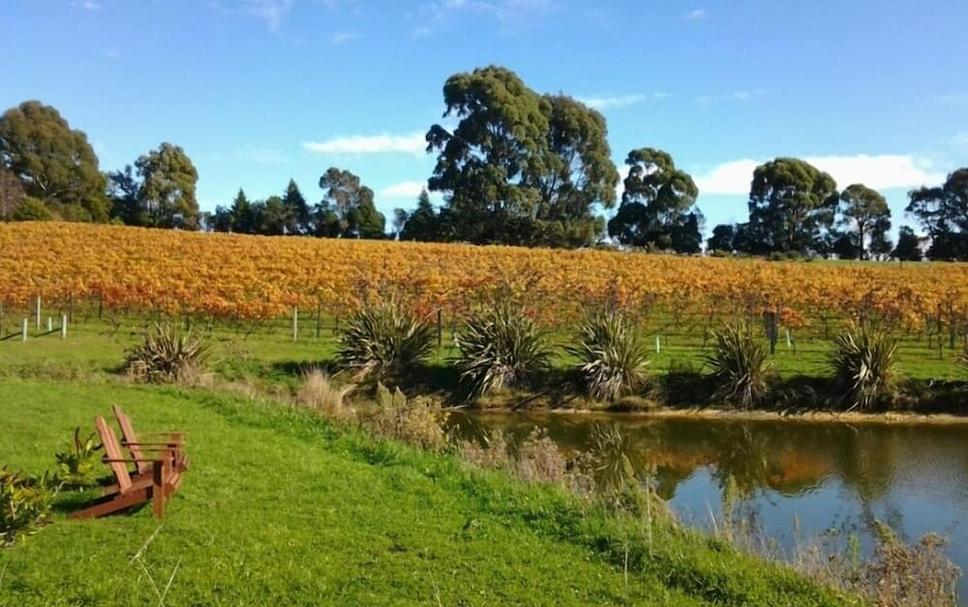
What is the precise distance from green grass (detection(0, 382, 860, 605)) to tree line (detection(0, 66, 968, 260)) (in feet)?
153

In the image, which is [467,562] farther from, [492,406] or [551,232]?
[551,232]

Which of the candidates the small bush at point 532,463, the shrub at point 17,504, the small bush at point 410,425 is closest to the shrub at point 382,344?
the small bush at point 410,425

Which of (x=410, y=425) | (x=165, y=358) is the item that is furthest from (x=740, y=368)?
(x=165, y=358)

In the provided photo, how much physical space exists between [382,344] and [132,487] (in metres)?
13.8

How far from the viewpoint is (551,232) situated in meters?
56.7

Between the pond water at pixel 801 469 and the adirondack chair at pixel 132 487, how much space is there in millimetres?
5341

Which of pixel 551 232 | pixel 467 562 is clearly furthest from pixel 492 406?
pixel 551 232

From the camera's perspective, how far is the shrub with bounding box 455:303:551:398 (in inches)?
813

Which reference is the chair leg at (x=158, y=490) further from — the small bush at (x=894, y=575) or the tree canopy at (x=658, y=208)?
the tree canopy at (x=658, y=208)

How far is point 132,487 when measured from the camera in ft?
25.7

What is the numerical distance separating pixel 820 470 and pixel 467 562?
938cm

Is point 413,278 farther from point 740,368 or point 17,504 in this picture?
point 17,504

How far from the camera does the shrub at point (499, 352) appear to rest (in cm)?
2064

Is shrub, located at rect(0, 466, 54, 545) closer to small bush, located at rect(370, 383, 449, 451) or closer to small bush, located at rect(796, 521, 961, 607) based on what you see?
small bush, located at rect(796, 521, 961, 607)
